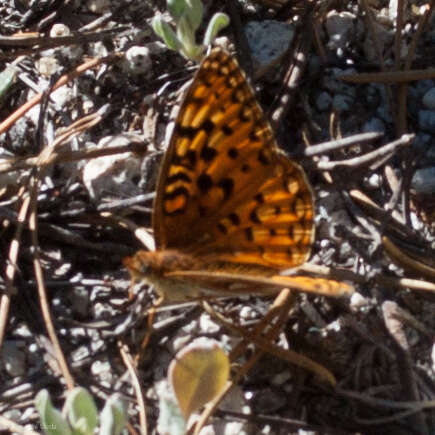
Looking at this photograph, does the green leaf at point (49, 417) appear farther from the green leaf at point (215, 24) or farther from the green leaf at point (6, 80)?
the green leaf at point (215, 24)

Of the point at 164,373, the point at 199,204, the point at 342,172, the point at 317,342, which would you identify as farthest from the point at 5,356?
the point at 342,172

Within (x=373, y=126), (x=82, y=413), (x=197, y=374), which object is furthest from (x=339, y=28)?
(x=82, y=413)

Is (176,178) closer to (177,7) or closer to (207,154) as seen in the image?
(207,154)

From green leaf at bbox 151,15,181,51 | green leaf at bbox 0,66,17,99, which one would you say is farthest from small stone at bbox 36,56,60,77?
green leaf at bbox 151,15,181,51

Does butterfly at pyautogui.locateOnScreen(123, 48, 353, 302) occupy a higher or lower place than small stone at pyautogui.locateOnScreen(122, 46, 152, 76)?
lower

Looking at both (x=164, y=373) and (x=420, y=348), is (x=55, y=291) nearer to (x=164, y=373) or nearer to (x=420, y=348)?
(x=164, y=373)

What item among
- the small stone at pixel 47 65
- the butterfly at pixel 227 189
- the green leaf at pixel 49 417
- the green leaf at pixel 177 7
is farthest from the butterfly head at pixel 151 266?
the small stone at pixel 47 65

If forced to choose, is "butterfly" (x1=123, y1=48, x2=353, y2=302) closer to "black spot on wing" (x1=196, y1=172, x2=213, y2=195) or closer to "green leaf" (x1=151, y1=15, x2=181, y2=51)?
"black spot on wing" (x1=196, y1=172, x2=213, y2=195)
